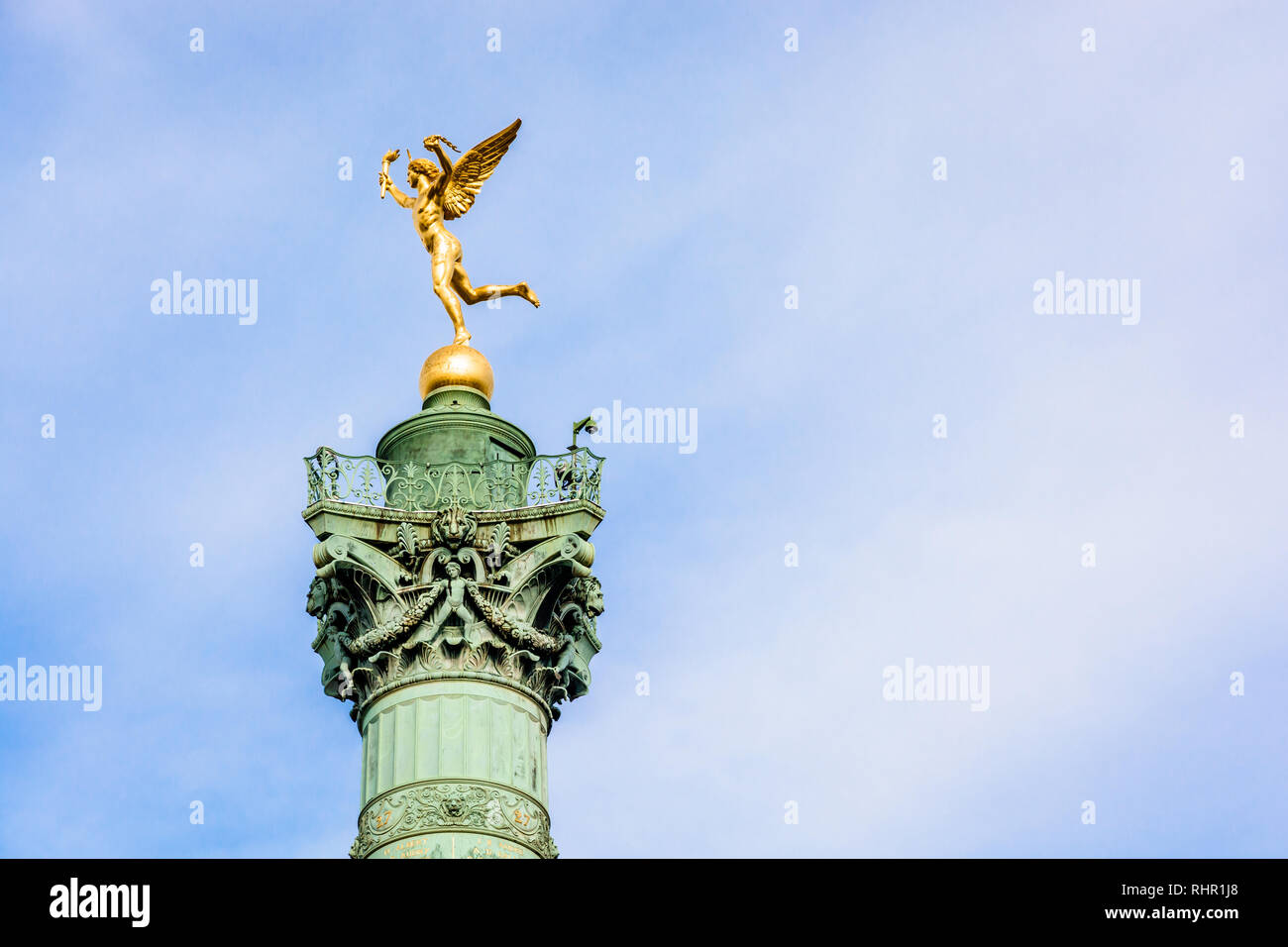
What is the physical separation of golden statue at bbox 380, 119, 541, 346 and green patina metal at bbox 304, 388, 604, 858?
4.67 meters

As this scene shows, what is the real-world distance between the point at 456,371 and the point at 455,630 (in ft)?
19.8

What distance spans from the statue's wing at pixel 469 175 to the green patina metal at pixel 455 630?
6.26 metres

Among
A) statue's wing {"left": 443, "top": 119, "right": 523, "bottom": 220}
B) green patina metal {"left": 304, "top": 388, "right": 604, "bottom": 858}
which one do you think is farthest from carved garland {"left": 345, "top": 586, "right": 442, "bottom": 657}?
statue's wing {"left": 443, "top": 119, "right": 523, "bottom": 220}

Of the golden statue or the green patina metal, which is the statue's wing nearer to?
the golden statue

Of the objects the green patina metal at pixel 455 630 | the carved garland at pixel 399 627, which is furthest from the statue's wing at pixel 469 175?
the carved garland at pixel 399 627

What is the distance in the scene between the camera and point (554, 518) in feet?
121

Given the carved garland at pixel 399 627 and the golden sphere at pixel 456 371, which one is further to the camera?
the golden sphere at pixel 456 371

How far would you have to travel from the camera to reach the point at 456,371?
131 feet

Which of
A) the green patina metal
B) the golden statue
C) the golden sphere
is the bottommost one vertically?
the green patina metal

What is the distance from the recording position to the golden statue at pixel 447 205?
136 ft

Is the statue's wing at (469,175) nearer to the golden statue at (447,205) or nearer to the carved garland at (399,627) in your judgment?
the golden statue at (447,205)

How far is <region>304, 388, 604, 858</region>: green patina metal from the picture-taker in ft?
114
